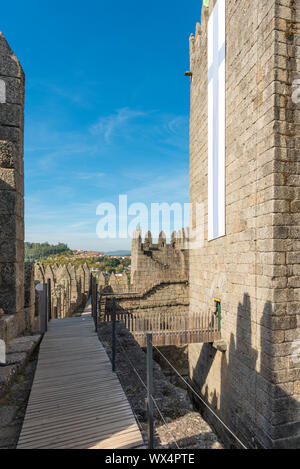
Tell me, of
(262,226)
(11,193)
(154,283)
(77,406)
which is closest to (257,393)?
(262,226)

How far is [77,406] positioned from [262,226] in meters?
4.76

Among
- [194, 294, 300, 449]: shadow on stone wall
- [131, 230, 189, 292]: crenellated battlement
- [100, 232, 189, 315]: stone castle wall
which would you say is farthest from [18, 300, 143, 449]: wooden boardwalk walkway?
[131, 230, 189, 292]: crenellated battlement

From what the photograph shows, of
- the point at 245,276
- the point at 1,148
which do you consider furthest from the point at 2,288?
the point at 245,276

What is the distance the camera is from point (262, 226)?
5922 millimetres

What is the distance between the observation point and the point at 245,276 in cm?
661

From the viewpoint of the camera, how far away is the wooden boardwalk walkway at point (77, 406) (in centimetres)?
321

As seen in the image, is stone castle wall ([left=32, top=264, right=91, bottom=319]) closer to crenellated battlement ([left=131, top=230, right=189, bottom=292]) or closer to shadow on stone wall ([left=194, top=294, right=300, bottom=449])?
crenellated battlement ([left=131, top=230, right=189, bottom=292])

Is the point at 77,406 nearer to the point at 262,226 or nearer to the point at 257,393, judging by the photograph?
the point at 257,393

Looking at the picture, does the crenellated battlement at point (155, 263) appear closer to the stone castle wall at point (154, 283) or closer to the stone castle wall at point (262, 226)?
the stone castle wall at point (154, 283)

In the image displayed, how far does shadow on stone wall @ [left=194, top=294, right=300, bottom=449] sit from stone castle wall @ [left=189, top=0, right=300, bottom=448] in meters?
0.02

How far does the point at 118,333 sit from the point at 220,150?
19.6ft

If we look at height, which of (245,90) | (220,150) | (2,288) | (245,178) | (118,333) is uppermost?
(245,90)
